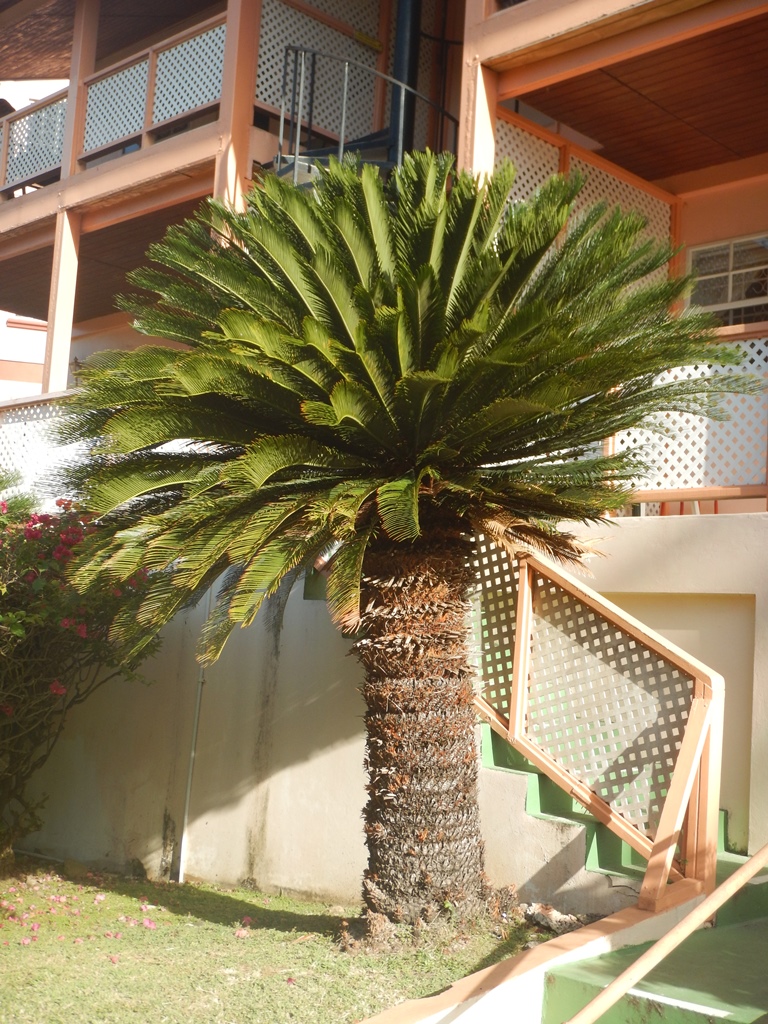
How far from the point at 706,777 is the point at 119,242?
1052 cm

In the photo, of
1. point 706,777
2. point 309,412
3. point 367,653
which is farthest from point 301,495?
point 706,777

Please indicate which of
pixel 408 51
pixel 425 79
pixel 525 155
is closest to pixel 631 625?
pixel 525 155

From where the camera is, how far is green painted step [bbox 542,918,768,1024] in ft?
14.1

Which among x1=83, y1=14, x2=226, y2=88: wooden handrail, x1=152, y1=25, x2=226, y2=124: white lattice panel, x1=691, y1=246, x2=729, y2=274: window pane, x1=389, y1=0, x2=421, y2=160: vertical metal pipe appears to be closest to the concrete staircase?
x1=691, y1=246, x2=729, y2=274: window pane

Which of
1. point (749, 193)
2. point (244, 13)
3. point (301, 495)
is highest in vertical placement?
point (244, 13)

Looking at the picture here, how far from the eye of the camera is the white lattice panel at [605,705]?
575 centimetres

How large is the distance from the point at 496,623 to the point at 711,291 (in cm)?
520

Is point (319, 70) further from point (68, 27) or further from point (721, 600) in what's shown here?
point (721, 600)

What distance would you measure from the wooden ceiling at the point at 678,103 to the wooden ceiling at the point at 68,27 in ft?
19.5

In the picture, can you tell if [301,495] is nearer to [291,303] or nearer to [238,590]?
[238,590]

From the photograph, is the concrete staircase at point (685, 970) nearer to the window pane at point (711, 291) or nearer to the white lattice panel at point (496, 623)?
the white lattice panel at point (496, 623)

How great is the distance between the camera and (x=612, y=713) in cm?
604

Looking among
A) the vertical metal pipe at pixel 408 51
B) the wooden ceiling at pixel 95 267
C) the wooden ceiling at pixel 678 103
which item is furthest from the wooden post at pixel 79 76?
the wooden ceiling at pixel 678 103

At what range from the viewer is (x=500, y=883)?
20.8 ft
